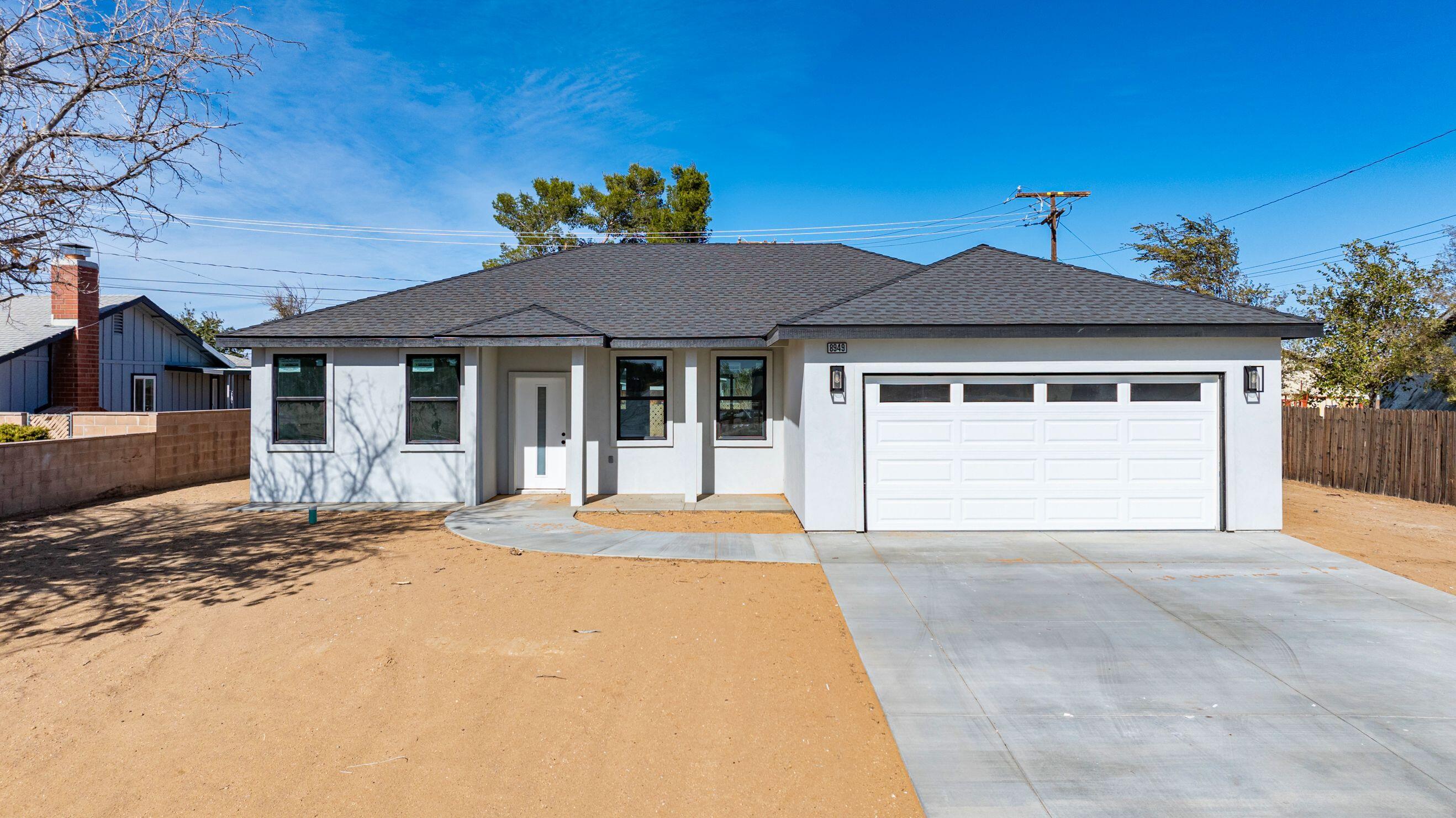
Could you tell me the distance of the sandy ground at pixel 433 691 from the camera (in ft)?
10.5

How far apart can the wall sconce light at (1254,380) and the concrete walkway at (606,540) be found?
631 centimetres

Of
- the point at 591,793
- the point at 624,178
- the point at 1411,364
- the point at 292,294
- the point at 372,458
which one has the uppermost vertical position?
the point at 624,178

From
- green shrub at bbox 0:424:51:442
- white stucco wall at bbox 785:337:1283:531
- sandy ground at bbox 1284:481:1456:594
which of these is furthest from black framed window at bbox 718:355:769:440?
green shrub at bbox 0:424:51:442

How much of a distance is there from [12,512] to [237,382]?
1772 cm

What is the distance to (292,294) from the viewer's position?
38.0 m

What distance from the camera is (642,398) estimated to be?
11.5 m

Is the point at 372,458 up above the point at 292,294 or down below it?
below

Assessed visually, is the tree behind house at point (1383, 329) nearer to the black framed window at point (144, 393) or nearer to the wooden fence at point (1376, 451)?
the wooden fence at point (1376, 451)

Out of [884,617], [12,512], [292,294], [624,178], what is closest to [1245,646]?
[884,617]

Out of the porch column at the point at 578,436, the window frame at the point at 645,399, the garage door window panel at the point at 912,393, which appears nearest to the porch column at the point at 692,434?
the window frame at the point at 645,399

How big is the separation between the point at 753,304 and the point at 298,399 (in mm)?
8335

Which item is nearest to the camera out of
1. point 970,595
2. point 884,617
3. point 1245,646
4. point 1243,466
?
point 1245,646

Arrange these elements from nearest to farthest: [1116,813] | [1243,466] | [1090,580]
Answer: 1. [1116,813]
2. [1090,580]
3. [1243,466]

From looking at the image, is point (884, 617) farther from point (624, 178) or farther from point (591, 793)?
point (624, 178)
